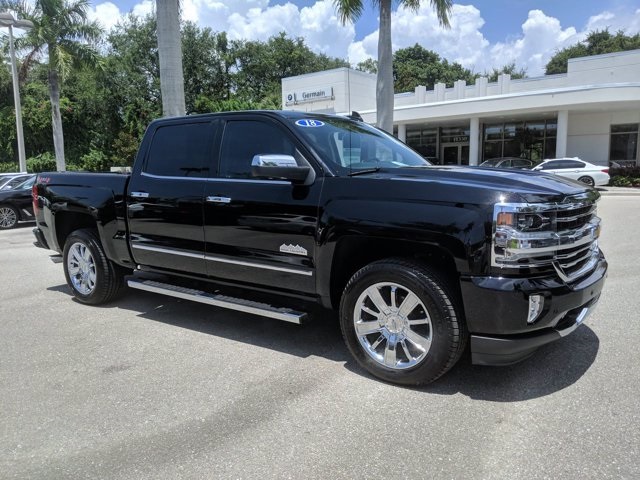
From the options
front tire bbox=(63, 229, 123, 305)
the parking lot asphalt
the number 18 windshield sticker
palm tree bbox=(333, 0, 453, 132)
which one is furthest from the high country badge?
palm tree bbox=(333, 0, 453, 132)

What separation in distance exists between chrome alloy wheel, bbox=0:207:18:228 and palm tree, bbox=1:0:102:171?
9.18m

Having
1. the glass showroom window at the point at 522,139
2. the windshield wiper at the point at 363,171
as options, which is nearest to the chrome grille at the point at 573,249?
the windshield wiper at the point at 363,171

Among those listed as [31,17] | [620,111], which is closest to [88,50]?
[31,17]

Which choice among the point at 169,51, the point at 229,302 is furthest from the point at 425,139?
the point at 229,302

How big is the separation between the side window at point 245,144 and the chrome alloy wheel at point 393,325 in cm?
147

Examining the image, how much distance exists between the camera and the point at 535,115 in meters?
28.0

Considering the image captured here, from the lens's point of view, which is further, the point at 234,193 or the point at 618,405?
the point at 234,193

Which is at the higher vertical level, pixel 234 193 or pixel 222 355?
pixel 234 193

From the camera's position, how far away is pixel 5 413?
3471mm

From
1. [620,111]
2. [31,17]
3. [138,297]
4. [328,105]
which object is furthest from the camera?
[328,105]

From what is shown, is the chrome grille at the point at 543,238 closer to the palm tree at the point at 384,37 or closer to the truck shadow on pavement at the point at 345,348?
the truck shadow on pavement at the point at 345,348

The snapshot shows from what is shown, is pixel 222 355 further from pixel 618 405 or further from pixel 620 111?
pixel 620 111

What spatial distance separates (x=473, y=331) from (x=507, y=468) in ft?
2.98

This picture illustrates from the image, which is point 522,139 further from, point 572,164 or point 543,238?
point 543,238
